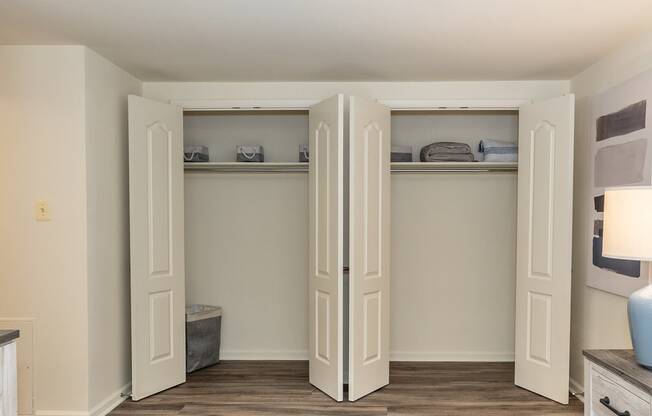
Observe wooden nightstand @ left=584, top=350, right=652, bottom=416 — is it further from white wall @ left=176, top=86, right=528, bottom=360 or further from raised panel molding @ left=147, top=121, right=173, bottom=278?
raised panel molding @ left=147, top=121, right=173, bottom=278

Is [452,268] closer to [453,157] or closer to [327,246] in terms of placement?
[453,157]

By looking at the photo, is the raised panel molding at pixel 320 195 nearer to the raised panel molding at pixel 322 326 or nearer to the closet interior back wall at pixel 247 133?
the raised panel molding at pixel 322 326

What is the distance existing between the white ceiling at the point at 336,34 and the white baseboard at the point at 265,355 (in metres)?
2.39

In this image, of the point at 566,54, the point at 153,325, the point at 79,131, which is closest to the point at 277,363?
the point at 153,325

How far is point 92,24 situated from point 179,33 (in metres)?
0.46

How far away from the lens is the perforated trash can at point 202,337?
13.8 feet

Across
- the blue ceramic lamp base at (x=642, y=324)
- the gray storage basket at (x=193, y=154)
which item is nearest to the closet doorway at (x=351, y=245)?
the gray storage basket at (x=193, y=154)

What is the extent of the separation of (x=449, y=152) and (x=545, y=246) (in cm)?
107

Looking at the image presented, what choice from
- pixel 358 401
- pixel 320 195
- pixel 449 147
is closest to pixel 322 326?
pixel 358 401

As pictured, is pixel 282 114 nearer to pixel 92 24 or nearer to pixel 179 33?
pixel 179 33

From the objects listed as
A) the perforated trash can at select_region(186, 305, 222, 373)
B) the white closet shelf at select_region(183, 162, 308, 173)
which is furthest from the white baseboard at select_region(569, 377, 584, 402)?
the perforated trash can at select_region(186, 305, 222, 373)

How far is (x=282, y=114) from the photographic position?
14.8ft

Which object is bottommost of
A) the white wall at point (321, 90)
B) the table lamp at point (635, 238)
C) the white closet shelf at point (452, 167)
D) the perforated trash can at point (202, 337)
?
the perforated trash can at point (202, 337)

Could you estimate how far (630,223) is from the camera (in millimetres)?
2148
